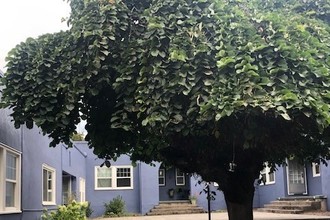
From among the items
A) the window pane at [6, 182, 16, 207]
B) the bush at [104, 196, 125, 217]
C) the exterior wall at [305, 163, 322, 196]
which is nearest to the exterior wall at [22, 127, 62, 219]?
the window pane at [6, 182, 16, 207]

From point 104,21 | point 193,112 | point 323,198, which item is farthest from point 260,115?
point 323,198

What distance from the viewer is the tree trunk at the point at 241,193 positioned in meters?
8.41

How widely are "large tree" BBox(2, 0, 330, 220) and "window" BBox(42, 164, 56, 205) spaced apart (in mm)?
7544

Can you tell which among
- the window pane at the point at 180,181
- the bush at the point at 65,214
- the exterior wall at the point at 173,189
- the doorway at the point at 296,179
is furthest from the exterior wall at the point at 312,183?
the bush at the point at 65,214

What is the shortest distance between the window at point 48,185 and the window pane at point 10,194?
3.90 m

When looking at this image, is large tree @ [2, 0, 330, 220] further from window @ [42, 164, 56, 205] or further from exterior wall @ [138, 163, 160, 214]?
exterior wall @ [138, 163, 160, 214]

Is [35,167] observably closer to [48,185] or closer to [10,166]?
[10,166]

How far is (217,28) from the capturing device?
21.6 feet

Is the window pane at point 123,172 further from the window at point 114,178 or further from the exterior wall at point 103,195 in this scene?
the exterior wall at point 103,195

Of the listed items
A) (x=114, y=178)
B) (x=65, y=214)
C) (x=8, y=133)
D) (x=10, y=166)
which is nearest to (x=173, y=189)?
(x=114, y=178)

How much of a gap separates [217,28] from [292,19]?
126 centimetres

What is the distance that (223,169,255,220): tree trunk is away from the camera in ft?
27.6

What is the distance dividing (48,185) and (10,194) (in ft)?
18.7

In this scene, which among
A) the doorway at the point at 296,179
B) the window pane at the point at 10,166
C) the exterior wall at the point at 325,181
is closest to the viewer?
the window pane at the point at 10,166
